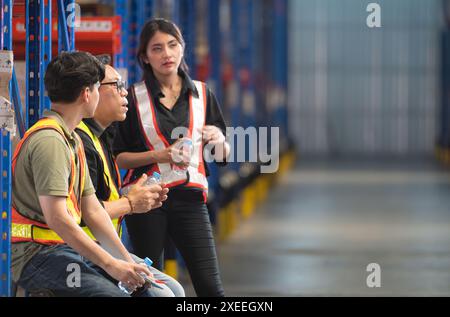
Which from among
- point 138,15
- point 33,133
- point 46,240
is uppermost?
point 138,15

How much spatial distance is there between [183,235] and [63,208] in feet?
4.94

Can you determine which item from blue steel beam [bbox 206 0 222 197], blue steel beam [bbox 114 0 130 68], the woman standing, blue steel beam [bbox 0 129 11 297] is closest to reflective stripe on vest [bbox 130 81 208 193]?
the woman standing

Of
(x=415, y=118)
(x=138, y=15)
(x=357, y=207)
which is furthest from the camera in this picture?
(x=415, y=118)

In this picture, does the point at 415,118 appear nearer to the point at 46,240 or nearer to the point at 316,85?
the point at 316,85

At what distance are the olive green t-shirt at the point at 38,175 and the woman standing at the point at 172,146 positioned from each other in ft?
3.72

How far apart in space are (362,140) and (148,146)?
40.1 metres

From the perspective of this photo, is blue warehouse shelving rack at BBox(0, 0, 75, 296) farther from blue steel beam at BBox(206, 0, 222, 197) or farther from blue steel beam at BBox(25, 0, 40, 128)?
blue steel beam at BBox(206, 0, 222, 197)

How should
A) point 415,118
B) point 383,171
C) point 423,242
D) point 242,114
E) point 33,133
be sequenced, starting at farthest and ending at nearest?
point 415,118 < point 383,171 < point 242,114 < point 423,242 < point 33,133

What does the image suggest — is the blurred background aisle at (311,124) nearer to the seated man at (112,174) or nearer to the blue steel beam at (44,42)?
the blue steel beam at (44,42)

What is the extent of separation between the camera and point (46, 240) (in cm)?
435

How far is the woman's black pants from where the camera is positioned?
559 centimetres

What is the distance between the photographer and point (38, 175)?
421 centimetres

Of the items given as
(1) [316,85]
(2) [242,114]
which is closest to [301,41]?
(1) [316,85]

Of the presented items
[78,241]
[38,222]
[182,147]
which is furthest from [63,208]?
[182,147]
